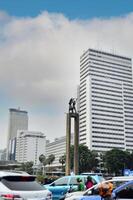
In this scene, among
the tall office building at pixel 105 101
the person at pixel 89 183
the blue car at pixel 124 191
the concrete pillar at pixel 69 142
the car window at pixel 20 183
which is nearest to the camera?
the car window at pixel 20 183

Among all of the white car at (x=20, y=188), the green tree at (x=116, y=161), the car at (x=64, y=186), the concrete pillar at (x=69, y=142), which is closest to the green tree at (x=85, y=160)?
the green tree at (x=116, y=161)

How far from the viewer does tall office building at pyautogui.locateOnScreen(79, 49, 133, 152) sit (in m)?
164

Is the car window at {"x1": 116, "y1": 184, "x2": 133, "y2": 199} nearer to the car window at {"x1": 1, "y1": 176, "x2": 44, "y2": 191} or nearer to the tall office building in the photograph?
the car window at {"x1": 1, "y1": 176, "x2": 44, "y2": 191}

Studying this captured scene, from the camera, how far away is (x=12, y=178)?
8758 mm

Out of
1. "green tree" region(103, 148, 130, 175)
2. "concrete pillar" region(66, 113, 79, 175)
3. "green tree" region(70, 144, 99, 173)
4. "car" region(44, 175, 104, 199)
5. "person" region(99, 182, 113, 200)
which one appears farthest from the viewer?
"green tree" region(70, 144, 99, 173)

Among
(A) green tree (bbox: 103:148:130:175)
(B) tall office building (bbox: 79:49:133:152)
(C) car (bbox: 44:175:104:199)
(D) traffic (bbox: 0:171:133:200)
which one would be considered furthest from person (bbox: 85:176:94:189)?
(B) tall office building (bbox: 79:49:133:152)

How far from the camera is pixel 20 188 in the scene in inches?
335

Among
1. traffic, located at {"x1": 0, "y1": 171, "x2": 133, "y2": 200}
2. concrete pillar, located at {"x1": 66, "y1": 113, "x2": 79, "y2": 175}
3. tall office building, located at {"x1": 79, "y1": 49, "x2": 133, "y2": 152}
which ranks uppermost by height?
tall office building, located at {"x1": 79, "y1": 49, "x2": 133, "y2": 152}

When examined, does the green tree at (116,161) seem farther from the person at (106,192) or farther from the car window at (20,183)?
the car window at (20,183)

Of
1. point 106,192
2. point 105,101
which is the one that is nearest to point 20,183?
point 106,192

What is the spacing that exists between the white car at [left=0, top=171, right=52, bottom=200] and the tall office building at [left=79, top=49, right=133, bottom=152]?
498ft

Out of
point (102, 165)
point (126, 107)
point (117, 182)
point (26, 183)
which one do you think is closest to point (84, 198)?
point (117, 182)

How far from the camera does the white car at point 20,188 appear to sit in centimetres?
813

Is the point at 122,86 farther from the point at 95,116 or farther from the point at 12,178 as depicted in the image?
the point at 12,178
